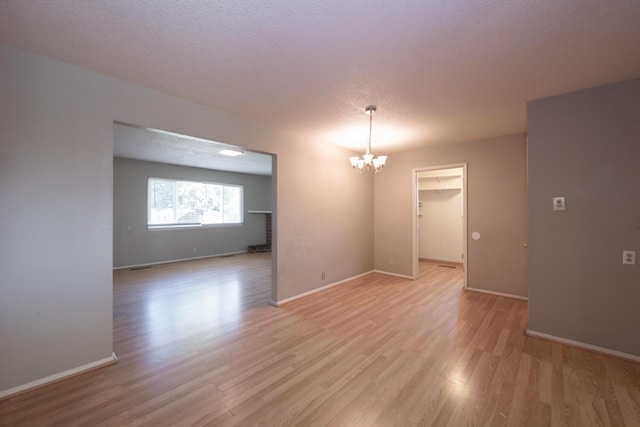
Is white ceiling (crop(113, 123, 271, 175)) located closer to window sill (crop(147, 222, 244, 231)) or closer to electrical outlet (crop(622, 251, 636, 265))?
window sill (crop(147, 222, 244, 231))

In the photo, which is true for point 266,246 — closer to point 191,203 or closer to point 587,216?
point 191,203

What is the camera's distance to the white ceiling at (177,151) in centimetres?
425

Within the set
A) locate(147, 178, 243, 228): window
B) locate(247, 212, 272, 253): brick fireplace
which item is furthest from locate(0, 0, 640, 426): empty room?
locate(247, 212, 272, 253): brick fireplace

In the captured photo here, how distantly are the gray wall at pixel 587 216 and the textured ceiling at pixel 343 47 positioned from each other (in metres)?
0.30

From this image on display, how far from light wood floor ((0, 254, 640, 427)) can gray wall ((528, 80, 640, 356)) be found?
0.33m

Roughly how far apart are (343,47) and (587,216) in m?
2.85

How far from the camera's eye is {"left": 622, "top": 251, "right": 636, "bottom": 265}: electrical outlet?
238cm

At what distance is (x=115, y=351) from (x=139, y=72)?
2.58 meters

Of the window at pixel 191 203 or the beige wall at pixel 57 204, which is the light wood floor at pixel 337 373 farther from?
the window at pixel 191 203

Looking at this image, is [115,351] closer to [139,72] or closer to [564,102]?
[139,72]

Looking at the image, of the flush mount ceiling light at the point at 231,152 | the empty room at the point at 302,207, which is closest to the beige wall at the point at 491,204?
the empty room at the point at 302,207

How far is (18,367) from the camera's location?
1935mm

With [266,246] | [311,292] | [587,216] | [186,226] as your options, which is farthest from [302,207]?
[266,246]

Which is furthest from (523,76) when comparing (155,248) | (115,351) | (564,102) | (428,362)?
(155,248)
